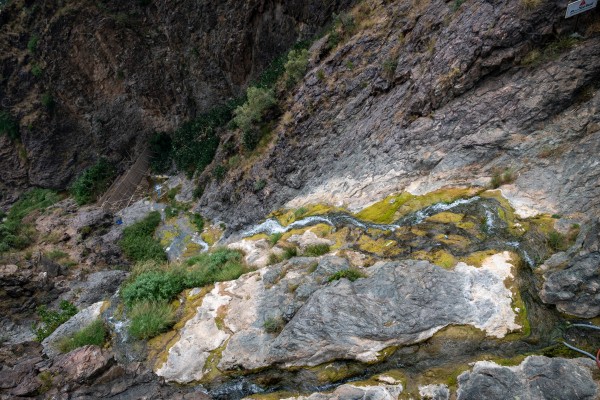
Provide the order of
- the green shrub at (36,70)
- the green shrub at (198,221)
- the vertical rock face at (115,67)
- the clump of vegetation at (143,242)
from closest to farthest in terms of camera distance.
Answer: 1. the clump of vegetation at (143,242)
2. the green shrub at (198,221)
3. the vertical rock face at (115,67)
4. the green shrub at (36,70)

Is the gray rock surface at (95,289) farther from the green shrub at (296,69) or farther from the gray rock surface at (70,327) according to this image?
the green shrub at (296,69)

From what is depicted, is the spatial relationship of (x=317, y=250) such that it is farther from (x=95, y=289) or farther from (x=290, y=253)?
(x=95, y=289)

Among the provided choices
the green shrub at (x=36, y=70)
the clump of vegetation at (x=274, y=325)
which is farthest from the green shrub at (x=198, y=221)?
the green shrub at (x=36, y=70)

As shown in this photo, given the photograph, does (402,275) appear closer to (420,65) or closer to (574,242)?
(574,242)

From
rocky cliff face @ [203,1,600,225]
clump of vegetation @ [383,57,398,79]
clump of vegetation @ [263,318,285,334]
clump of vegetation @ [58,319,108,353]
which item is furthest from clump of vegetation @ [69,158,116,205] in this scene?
clump of vegetation @ [263,318,285,334]

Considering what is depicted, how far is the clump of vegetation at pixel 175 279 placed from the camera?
744 centimetres

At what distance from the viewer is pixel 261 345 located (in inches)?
218

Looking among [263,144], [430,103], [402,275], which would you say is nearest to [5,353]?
[402,275]

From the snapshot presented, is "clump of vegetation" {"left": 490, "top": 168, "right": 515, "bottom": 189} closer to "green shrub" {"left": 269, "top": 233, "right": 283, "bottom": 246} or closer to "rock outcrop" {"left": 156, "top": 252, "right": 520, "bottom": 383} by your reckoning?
"rock outcrop" {"left": 156, "top": 252, "right": 520, "bottom": 383}

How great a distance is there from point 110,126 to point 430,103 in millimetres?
19243

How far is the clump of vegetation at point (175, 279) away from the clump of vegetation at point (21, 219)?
11895 mm

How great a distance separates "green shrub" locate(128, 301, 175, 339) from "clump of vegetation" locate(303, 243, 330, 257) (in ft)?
9.59

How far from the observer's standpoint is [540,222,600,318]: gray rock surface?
434 centimetres

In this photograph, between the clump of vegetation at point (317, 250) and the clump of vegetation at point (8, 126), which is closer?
the clump of vegetation at point (317, 250)
